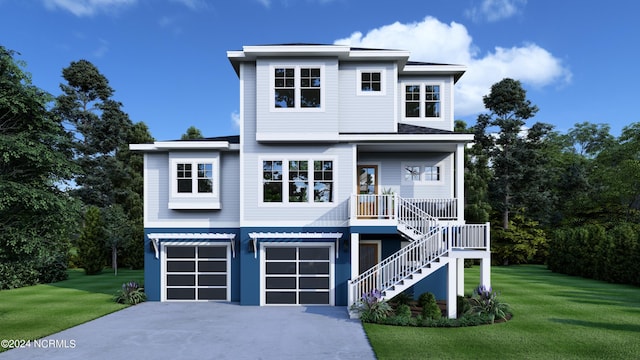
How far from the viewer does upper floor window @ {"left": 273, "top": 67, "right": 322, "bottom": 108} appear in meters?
17.7

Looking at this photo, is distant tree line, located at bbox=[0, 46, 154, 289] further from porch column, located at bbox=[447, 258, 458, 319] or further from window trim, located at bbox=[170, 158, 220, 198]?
porch column, located at bbox=[447, 258, 458, 319]

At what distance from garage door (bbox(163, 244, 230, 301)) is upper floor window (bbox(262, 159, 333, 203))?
11.9 feet

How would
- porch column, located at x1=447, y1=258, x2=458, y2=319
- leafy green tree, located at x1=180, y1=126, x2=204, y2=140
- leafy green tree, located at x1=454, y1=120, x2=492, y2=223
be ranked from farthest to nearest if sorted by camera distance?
1. leafy green tree, located at x1=180, y1=126, x2=204, y2=140
2. leafy green tree, located at x1=454, y1=120, x2=492, y2=223
3. porch column, located at x1=447, y1=258, x2=458, y2=319

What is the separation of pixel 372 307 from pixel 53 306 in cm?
1301

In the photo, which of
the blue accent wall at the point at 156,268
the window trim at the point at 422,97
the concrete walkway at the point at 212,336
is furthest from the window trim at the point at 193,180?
the window trim at the point at 422,97

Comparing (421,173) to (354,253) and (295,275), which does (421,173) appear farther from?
(295,275)

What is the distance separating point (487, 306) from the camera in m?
14.8

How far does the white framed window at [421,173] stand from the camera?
19250 millimetres

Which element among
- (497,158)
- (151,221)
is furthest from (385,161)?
(497,158)

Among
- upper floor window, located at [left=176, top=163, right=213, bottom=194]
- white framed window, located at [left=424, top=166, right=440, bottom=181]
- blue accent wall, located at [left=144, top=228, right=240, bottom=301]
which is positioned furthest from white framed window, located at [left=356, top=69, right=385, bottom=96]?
blue accent wall, located at [left=144, top=228, right=240, bottom=301]

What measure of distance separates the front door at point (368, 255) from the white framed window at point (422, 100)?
6.26 meters

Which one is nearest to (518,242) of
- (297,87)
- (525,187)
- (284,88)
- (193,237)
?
(525,187)

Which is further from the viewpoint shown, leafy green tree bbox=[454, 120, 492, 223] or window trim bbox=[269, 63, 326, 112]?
leafy green tree bbox=[454, 120, 492, 223]

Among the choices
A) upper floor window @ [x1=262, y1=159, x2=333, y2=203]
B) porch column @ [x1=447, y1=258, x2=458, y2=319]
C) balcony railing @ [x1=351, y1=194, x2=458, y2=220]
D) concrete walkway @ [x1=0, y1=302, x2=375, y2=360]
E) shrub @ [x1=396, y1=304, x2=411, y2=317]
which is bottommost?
concrete walkway @ [x1=0, y1=302, x2=375, y2=360]
